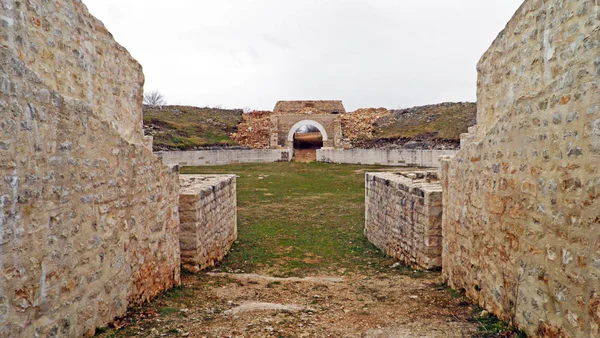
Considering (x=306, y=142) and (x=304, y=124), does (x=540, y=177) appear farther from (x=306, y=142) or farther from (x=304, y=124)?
(x=306, y=142)

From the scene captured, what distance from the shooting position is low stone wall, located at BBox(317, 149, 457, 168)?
2381 cm

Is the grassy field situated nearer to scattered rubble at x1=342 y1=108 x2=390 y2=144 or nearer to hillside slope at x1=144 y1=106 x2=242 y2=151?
hillside slope at x1=144 y1=106 x2=242 y2=151

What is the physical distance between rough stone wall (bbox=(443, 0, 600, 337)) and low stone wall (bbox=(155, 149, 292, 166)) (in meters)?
23.0

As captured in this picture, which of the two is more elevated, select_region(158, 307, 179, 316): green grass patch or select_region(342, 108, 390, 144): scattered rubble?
select_region(342, 108, 390, 144): scattered rubble

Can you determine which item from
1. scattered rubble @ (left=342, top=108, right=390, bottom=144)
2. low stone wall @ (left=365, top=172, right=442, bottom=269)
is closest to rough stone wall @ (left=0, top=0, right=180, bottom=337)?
low stone wall @ (left=365, top=172, right=442, bottom=269)

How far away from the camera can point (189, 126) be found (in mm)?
33781

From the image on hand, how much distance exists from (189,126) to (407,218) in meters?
28.7

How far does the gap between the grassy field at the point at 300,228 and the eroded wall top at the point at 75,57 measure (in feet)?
11.8

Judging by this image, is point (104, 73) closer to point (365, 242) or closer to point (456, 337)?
point (456, 337)

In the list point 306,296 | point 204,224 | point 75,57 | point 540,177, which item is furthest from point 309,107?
point 540,177

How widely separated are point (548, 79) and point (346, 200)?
417 inches

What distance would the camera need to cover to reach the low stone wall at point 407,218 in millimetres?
6445

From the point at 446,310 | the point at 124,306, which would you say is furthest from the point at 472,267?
the point at 124,306

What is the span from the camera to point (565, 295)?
2.91m
